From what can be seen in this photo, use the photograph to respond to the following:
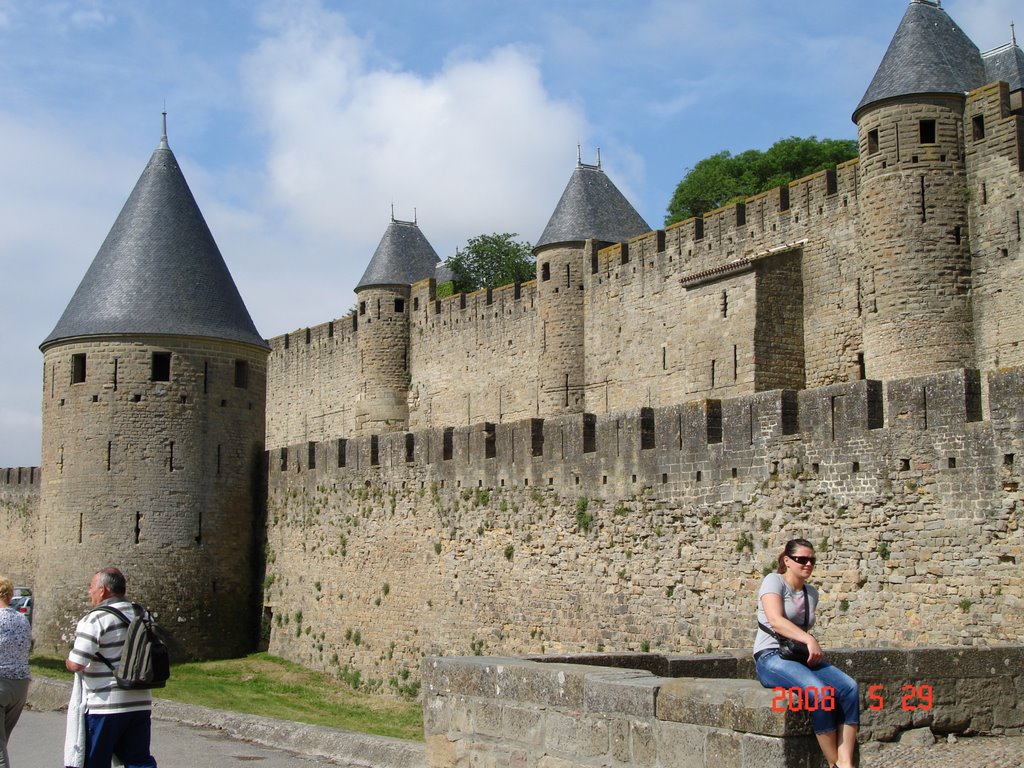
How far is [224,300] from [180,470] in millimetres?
3208

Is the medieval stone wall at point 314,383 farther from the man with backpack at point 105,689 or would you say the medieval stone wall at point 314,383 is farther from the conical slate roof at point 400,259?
the man with backpack at point 105,689

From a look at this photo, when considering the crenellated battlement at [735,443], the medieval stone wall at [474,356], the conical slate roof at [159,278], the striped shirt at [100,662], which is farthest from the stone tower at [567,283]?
the striped shirt at [100,662]

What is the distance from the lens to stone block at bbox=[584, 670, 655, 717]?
7.00 metres

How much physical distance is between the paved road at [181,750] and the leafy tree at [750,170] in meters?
33.8

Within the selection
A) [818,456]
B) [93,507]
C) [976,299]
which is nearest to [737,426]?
[818,456]

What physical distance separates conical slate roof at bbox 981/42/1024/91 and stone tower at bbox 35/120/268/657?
15047mm

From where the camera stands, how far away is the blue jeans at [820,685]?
622cm

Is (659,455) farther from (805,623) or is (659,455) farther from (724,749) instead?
(724,749)

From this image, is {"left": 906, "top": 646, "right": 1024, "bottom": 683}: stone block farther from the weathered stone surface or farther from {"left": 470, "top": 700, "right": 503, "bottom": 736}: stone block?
{"left": 470, "top": 700, "right": 503, "bottom": 736}: stone block

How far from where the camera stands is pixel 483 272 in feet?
171

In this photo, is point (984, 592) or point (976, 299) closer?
point (984, 592)

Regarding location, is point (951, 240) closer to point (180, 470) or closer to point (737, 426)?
point (737, 426)

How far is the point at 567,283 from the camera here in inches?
1288

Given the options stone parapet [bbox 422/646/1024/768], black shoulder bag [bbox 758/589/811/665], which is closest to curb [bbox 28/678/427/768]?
stone parapet [bbox 422/646/1024/768]
